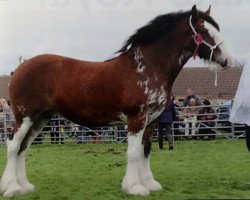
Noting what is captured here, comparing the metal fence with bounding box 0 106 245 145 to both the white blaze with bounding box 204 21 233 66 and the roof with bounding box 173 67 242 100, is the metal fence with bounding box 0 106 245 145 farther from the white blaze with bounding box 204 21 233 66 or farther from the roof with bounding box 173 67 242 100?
the roof with bounding box 173 67 242 100

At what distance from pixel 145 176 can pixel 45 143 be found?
12.2 m

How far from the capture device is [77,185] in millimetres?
7492

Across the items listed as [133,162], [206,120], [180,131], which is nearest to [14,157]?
[133,162]

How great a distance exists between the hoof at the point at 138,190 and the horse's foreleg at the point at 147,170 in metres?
0.31

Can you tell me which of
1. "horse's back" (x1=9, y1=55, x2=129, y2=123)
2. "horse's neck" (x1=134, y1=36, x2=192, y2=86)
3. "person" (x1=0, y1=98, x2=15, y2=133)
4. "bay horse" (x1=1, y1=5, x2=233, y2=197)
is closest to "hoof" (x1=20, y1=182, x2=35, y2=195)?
"bay horse" (x1=1, y1=5, x2=233, y2=197)

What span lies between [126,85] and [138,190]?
1.42m

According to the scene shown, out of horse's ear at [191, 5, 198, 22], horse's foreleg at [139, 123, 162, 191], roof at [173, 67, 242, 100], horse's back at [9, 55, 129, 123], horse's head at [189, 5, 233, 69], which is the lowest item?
horse's foreleg at [139, 123, 162, 191]

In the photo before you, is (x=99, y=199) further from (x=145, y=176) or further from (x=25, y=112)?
(x=25, y=112)

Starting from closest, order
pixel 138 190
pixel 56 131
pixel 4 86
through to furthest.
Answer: pixel 138 190, pixel 56 131, pixel 4 86

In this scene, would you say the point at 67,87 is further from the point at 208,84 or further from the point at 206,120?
the point at 208,84

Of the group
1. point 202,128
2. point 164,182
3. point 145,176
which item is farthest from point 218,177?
point 202,128

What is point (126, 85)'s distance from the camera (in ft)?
21.9

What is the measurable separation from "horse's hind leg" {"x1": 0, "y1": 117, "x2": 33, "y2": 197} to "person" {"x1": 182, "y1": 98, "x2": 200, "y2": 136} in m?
10.8

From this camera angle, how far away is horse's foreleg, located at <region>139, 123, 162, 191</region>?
270 inches
